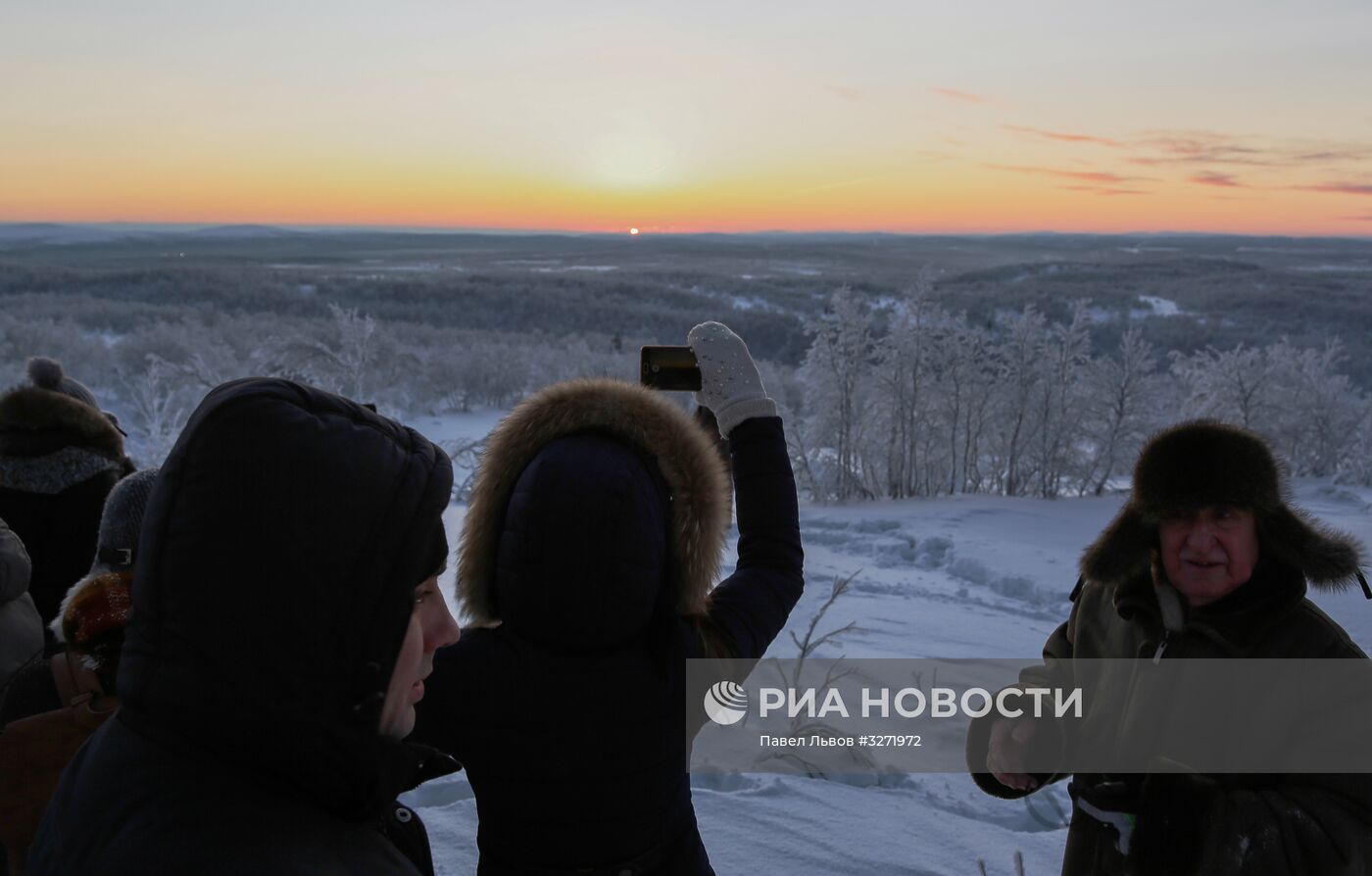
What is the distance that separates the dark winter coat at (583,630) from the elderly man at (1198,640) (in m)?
0.97

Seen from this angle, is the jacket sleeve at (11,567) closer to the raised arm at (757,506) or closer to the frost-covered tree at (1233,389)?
the raised arm at (757,506)

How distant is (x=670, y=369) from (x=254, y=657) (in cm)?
125

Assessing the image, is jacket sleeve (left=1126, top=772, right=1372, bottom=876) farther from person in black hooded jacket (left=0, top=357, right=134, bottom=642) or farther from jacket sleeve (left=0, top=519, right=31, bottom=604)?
person in black hooded jacket (left=0, top=357, right=134, bottom=642)

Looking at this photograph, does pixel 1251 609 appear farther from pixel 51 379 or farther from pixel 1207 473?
pixel 51 379

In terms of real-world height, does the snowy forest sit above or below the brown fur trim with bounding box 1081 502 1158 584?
below

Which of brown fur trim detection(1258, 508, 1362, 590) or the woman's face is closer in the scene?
the woman's face

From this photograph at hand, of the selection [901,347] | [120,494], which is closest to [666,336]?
[901,347]

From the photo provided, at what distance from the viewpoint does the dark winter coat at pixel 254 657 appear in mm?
797

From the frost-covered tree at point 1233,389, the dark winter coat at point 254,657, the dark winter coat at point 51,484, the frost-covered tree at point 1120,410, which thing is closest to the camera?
the dark winter coat at point 254,657

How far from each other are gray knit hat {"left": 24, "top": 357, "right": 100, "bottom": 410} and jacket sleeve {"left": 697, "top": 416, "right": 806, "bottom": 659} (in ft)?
10.1

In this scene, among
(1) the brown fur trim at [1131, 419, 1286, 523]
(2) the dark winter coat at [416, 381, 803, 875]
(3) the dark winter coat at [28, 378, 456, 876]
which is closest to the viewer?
(3) the dark winter coat at [28, 378, 456, 876]

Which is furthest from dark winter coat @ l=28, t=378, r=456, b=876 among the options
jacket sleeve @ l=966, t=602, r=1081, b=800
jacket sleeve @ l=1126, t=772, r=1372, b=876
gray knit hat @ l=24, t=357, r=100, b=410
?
gray knit hat @ l=24, t=357, r=100, b=410

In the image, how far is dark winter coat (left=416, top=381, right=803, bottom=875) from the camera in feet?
4.83

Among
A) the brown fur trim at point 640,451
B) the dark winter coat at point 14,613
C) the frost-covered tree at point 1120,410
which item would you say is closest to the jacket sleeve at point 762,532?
the brown fur trim at point 640,451
